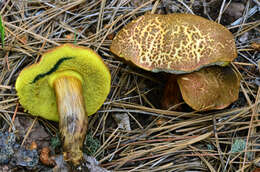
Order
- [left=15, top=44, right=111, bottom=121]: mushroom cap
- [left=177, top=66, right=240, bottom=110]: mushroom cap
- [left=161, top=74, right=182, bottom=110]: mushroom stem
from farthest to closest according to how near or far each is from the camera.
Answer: [left=161, top=74, right=182, bottom=110]: mushroom stem, [left=177, top=66, right=240, bottom=110]: mushroom cap, [left=15, top=44, right=111, bottom=121]: mushroom cap

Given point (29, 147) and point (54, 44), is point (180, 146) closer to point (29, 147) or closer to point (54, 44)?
point (29, 147)

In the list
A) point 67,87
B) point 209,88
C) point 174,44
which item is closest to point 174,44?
point 174,44

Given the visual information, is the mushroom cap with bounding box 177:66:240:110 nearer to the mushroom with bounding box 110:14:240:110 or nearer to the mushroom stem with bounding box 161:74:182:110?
the mushroom with bounding box 110:14:240:110

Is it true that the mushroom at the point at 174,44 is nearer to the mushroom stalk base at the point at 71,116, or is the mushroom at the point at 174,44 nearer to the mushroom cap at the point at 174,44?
the mushroom cap at the point at 174,44

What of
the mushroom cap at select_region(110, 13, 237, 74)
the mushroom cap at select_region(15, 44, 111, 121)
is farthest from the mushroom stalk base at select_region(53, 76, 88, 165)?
the mushroom cap at select_region(110, 13, 237, 74)

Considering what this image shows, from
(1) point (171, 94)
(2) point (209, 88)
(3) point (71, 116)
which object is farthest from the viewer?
(1) point (171, 94)

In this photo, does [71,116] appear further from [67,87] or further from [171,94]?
[171,94]

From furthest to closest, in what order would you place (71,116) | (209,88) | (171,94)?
(171,94) < (209,88) < (71,116)

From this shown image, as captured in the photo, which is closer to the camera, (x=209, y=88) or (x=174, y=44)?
(x=174, y=44)

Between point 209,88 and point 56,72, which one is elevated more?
point 56,72
